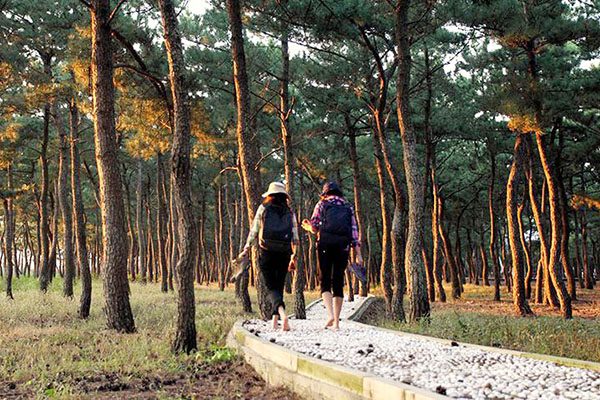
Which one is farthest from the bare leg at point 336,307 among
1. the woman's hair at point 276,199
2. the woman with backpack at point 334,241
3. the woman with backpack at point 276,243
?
the woman's hair at point 276,199

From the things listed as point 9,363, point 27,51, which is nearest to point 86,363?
point 9,363

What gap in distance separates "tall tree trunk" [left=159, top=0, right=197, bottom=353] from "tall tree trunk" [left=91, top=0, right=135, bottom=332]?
302 cm

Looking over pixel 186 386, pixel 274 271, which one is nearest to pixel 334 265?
pixel 274 271

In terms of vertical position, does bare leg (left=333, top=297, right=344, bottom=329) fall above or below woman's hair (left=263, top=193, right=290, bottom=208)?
below

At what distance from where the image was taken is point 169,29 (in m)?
8.62

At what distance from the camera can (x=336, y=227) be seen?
8.32 metres

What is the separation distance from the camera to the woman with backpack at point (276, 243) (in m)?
8.31

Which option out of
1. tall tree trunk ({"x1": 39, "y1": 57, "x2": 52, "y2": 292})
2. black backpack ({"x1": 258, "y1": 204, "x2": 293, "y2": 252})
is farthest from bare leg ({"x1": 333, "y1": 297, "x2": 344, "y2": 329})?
tall tree trunk ({"x1": 39, "y1": 57, "x2": 52, "y2": 292})

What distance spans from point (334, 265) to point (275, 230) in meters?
1.10

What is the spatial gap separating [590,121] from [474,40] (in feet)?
20.3

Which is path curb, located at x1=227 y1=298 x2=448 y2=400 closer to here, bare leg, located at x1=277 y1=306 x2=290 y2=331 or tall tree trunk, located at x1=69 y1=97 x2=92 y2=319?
bare leg, located at x1=277 y1=306 x2=290 y2=331

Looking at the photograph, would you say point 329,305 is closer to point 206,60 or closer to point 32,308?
point 32,308

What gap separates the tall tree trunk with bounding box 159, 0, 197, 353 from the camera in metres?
8.38

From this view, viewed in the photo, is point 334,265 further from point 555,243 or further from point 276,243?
point 555,243
